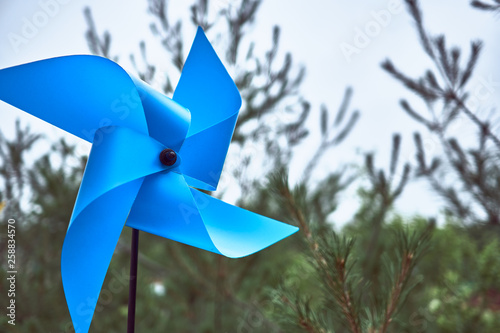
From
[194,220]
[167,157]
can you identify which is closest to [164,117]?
[167,157]

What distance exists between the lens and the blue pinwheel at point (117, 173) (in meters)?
0.65

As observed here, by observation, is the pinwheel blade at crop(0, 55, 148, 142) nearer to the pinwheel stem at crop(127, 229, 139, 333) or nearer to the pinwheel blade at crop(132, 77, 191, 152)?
the pinwheel blade at crop(132, 77, 191, 152)

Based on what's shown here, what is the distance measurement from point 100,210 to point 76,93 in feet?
0.62

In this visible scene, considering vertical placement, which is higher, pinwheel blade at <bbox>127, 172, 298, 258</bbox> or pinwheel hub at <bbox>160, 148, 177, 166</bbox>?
pinwheel hub at <bbox>160, 148, 177, 166</bbox>

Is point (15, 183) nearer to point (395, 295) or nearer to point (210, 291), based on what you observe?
point (210, 291)

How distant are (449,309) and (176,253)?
91 cm

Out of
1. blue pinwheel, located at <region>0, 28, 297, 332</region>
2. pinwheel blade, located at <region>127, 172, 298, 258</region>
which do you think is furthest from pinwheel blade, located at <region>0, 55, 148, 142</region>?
pinwheel blade, located at <region>127, 172, 298, 258</region>

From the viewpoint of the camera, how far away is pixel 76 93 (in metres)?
0.71

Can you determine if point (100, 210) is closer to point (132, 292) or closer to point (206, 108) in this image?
point (132, 292)

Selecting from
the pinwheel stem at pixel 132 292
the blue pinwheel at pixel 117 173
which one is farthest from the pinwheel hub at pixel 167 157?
the pinwheel stem at pixel 132 292

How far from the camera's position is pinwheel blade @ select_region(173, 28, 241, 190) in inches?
33.9

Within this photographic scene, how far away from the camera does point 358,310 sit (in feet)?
1.91

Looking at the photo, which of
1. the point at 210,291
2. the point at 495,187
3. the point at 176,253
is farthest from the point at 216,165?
the point at 210,291

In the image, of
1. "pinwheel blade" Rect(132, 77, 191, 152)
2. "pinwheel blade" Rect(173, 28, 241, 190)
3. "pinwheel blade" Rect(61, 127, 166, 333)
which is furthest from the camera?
"pinwheel blade" Rect(173, 28, 241, 190)
